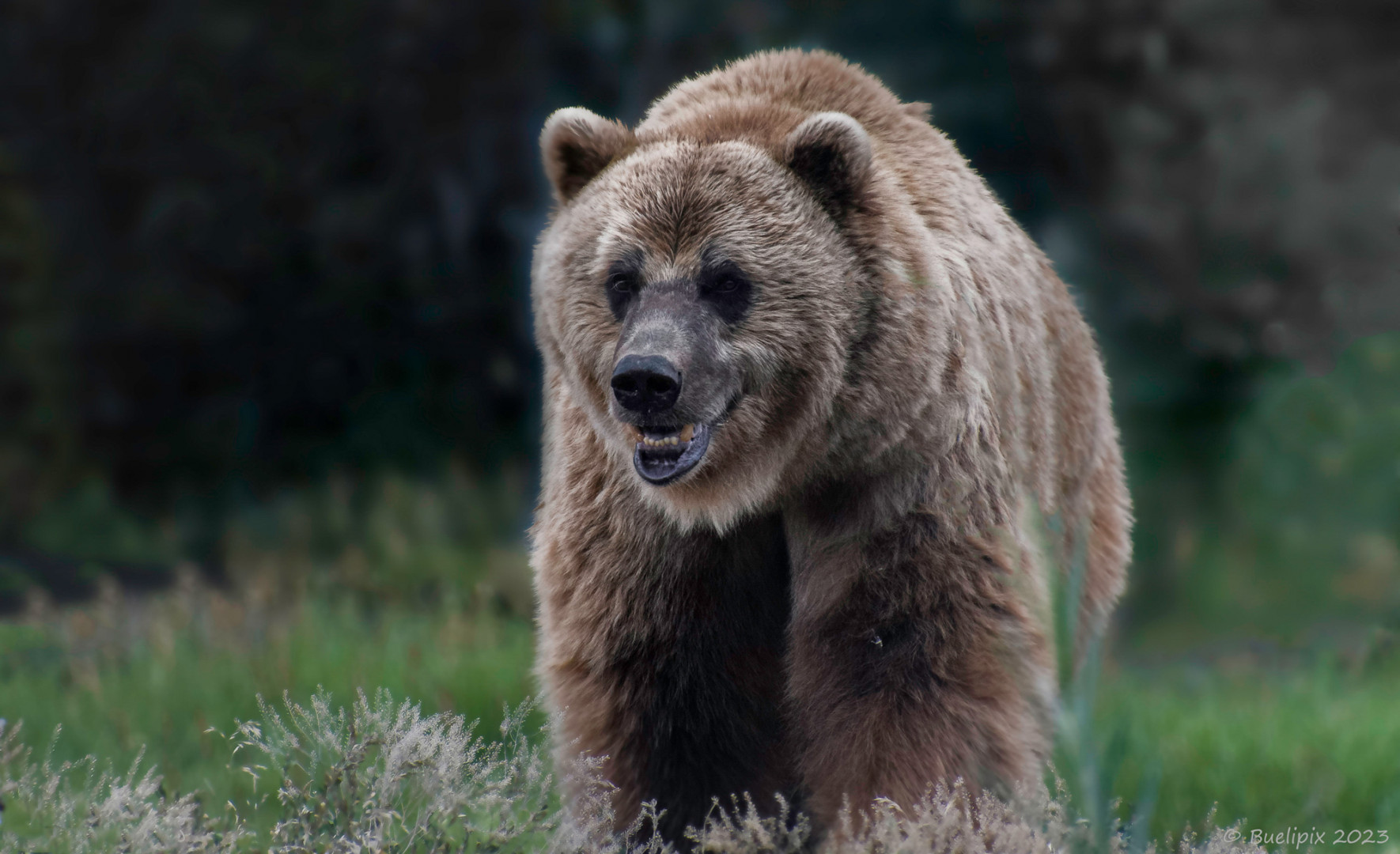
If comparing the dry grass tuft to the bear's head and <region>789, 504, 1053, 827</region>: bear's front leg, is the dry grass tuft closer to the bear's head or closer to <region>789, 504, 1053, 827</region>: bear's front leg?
<region>789, 504, 1053, 827</region>: bear's front leg

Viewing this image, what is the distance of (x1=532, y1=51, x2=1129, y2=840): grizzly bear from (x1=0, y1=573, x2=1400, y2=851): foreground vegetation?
25cm

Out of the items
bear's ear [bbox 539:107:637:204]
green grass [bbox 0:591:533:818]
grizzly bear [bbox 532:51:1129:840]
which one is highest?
bear's ear [bbox 539:107:637:204]

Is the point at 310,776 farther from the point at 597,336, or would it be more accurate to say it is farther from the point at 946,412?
the point at 946,412

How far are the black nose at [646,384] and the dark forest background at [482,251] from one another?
16.3 ft

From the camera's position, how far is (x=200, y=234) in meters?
8.77

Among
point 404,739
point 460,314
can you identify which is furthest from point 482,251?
point 404,739

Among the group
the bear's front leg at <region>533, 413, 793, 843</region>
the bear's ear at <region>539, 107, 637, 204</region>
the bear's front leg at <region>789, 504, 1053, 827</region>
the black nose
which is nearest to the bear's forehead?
the bear's ear at <region>539, 107, 637, 204</region>

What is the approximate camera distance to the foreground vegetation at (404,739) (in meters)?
2.66

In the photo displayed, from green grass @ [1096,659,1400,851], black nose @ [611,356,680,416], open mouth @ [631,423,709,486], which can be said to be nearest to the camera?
black nose @ [611,356,680,416]

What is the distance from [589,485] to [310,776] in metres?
0.98

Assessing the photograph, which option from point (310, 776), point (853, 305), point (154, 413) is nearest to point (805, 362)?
point (853, 305)

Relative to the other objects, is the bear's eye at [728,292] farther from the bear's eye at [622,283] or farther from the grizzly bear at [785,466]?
the bear's eye at [622,283]

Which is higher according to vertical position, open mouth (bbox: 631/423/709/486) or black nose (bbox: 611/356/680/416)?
black nose (bbox: 611/356/680/416)

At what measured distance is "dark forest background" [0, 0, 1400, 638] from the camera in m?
7.49
